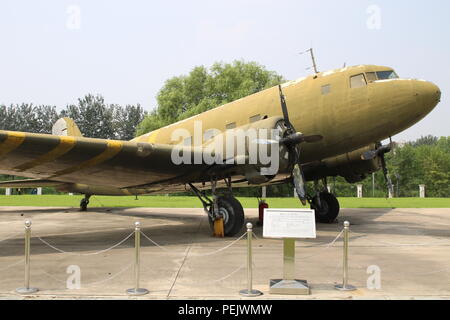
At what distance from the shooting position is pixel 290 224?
5.73m

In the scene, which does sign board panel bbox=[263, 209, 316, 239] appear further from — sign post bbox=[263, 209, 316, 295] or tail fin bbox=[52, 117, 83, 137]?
tail fin bbox=[52, 117, 83, 137]

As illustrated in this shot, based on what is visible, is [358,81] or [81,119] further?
[81,119]

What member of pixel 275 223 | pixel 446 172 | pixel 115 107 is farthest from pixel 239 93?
pixel 115 107

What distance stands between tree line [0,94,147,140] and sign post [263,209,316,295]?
309 feet

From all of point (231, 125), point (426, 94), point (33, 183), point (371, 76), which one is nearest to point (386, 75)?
point (371, 76)

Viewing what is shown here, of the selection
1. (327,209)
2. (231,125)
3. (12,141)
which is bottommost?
(327,209)

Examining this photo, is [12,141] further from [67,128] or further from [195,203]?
[195,203]

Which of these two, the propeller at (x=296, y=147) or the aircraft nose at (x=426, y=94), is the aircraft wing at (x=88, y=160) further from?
the aircraft nose at (x=426, y=94)

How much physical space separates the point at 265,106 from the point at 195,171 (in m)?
3.23

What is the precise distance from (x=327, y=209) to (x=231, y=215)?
256 inches

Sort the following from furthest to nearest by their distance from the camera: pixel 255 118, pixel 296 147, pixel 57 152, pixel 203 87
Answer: pixel 203 87, pixel 255 118, pixel 296 147, pixel 57 152

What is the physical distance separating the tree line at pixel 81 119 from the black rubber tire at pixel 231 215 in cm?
8828
